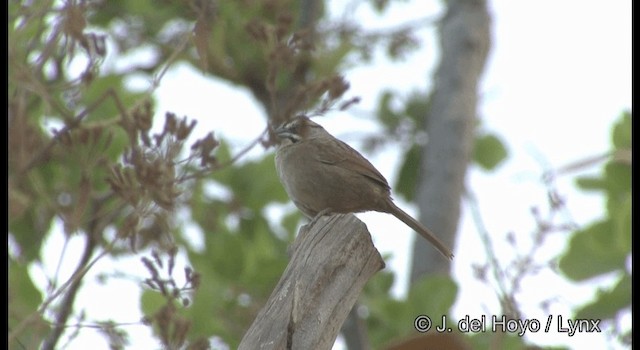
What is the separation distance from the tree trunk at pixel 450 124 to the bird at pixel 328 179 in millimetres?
1102

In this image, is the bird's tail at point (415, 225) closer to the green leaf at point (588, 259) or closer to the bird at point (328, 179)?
the bird at point (328, 179)

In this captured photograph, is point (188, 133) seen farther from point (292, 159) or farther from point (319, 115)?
point (292, 159)

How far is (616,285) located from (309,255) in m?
2.35

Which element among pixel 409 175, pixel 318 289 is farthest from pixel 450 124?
pixel 318 289

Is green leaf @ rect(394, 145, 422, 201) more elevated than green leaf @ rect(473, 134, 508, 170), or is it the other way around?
green leaf @ rect(473, 134, 508, 170)

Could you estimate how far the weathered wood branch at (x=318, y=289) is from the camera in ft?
9.30

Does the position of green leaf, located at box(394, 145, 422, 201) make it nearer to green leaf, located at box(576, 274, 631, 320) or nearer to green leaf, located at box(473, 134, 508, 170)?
green leaf, located at box(473, 134, 508, 170)

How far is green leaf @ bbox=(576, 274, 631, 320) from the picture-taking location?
4930 mm

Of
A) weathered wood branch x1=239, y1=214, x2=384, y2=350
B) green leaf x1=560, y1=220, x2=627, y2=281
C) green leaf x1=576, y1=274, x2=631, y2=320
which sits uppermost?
green leaf x1=560, y1=220, x2=627, y2=281

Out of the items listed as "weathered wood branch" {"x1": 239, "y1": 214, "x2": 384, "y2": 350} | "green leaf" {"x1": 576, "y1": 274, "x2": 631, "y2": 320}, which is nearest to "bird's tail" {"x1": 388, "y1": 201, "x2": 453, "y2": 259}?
"green leaf" {"x1": 576, "y1": 274, "x2": 631, "y2": 320}

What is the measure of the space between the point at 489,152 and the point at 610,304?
3.24 meters

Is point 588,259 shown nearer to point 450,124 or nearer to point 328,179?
point 328,179

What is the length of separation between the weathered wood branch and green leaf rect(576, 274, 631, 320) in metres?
1.97

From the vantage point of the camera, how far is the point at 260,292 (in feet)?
20.7
